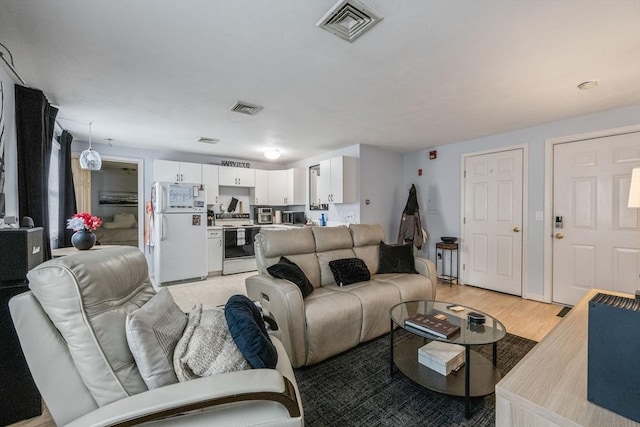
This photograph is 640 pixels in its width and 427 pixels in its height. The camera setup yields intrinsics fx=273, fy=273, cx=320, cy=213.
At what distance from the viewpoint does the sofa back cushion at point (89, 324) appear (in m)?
1.00

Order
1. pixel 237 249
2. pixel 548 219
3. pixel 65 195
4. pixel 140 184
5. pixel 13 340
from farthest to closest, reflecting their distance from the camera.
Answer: pixel 237 249 → pixel 140 184 → pixel 65 195 → pixel 548 219 → pixel 13 340

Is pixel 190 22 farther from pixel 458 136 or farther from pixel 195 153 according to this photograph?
pixel 195 153

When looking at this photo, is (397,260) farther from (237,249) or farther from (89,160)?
(89,160)

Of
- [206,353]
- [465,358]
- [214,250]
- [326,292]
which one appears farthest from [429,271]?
[214,250]

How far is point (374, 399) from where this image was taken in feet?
5.83

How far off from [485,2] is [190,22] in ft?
5.56

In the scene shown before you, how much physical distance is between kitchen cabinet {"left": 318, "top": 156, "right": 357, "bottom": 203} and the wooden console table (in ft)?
11.7

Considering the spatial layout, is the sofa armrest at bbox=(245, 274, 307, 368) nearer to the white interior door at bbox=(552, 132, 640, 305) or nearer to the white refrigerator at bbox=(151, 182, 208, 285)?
the white refrigerator at bbox=(151, 182, 208, 285)

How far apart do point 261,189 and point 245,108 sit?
315cm

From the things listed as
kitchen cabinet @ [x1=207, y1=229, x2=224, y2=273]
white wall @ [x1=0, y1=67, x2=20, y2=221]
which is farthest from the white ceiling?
kitchen cabinet @ [x1=207, y1=229, x2=224, y2=273]

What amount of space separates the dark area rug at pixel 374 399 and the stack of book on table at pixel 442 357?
16 centimetres

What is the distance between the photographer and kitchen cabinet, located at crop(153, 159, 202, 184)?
4.83 meters

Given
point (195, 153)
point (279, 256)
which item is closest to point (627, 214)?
point (279, 256)

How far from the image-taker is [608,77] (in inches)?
91.8
